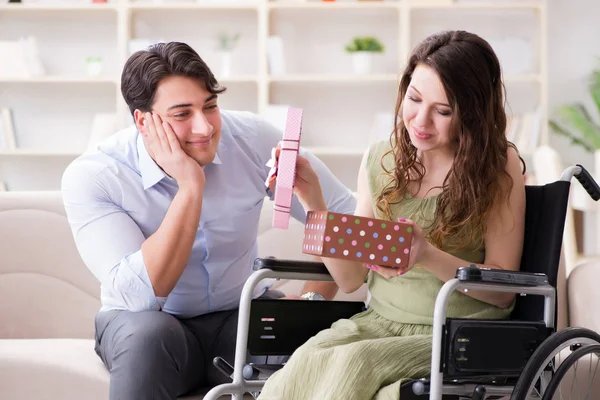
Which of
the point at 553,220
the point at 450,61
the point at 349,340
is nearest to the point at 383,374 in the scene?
the point at 349,340

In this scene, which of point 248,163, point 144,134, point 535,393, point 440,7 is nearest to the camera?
point 535,393

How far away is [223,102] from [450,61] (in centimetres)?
374

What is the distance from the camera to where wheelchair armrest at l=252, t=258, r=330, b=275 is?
1.77 meters

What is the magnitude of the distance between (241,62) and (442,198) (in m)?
3.73

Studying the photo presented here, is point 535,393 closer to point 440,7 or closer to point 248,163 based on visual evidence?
point 248,163

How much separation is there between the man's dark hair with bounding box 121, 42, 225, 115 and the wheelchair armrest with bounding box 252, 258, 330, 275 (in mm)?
469

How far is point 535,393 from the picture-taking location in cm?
167

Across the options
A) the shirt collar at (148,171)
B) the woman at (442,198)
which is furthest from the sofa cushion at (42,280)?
the woman at (442,198)

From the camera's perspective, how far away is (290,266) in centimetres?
180

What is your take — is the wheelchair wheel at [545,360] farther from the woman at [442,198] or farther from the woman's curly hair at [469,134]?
the woman's curly hair at [469,134]

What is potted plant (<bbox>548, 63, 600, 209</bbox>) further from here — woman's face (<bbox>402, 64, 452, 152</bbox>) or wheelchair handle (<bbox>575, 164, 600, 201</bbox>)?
woman's face (<bbox>402, 64, 452, 152</bbox>)

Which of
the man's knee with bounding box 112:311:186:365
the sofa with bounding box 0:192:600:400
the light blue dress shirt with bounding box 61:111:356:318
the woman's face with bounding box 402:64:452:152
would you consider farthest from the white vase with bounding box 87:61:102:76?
the woman's face with bounding box 402:64:452:152

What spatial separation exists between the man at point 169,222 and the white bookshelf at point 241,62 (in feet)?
10.1

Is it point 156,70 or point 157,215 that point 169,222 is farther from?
point 156,70
